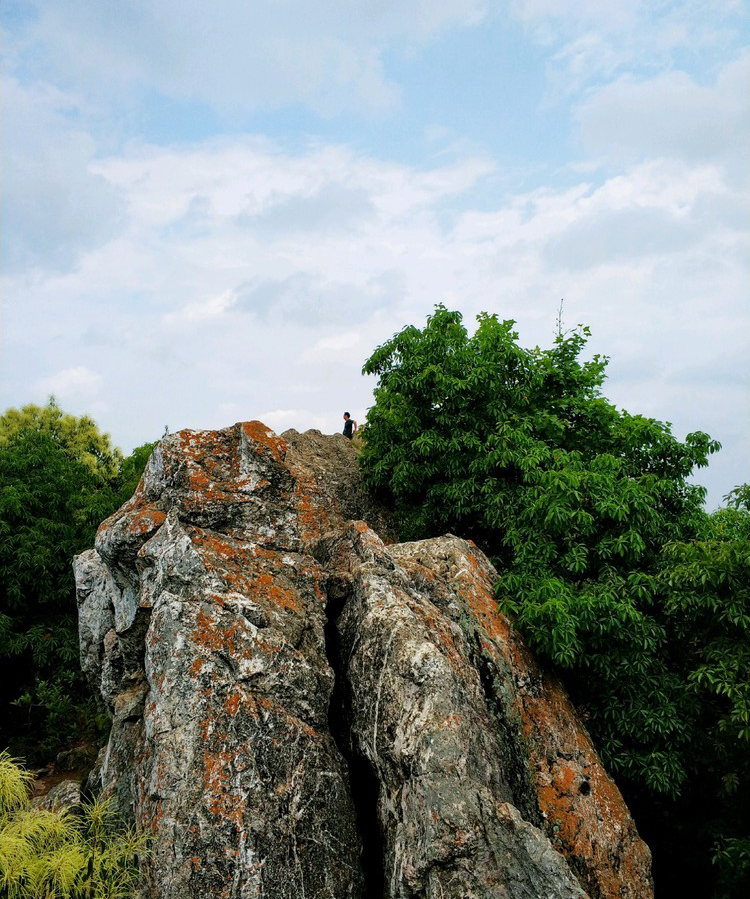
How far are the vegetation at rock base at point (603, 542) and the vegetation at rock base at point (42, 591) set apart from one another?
12428mm

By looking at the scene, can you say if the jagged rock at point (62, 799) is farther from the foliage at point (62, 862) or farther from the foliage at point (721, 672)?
the foliage at point (721, 672)

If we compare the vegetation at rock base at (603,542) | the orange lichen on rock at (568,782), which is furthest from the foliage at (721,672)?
the orange lichen on rock at (568,782)

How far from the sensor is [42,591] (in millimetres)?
24562

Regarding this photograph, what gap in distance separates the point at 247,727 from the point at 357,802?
2.50m

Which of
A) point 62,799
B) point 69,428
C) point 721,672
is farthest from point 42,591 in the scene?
point 721,672

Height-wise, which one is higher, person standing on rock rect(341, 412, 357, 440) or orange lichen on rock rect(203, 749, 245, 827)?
person standing on rock rect(341, 412, 357, 440)

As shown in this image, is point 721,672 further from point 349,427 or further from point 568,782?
point 349,427

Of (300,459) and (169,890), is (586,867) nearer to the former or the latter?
(169,890)

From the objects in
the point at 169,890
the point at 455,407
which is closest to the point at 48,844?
the point at 169,890

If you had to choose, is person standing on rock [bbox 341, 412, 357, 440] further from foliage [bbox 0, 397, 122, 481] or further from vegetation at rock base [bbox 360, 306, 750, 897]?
foliage [bbox 0, 397, 122, 481]

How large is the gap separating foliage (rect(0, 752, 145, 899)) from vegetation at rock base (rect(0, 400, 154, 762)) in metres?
10.1

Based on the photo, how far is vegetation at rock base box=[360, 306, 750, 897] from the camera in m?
13.4

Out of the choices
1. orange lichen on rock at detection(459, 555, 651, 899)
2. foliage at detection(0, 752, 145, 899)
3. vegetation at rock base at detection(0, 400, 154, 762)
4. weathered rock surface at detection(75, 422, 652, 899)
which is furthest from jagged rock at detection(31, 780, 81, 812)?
orange lichen on rock at detection(459, 555, 651, 899)

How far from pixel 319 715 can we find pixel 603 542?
6868 mm
